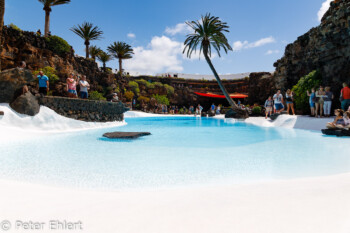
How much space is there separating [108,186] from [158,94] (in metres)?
37.4

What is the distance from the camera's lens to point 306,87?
12656 millimetres

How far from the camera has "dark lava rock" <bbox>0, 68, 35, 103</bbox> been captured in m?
7.02

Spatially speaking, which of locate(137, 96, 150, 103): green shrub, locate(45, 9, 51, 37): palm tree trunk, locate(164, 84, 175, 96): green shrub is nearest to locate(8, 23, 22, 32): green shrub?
locate(45, 9, 51, 37): palm tree trunk

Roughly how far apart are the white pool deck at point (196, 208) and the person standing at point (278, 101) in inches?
421

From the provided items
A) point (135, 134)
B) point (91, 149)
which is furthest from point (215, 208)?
point (135, 134)

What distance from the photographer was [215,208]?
1728mm

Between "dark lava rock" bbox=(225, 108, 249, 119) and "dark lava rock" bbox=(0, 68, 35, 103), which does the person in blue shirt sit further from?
"dark lava rock" bbox=(225, 108, 249, 119)

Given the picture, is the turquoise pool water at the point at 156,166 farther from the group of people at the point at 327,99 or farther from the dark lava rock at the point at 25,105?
the group of people at the point at 327,99

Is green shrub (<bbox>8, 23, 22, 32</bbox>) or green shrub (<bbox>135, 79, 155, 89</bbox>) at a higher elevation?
green shrub (<bbox>8, 23, 22, 32</bbox>)

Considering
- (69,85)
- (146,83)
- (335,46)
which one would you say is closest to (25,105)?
(69,85)

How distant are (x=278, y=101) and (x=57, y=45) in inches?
920

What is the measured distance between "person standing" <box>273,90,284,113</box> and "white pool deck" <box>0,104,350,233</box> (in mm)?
10695

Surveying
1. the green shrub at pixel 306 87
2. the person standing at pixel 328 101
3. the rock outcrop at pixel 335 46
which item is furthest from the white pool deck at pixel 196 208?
the green shrub at pixel 306 87

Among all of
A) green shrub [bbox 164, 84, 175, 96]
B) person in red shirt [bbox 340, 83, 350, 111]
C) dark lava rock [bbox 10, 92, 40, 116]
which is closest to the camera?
dark lava rock [bbox 10, 92, 40, 116]
